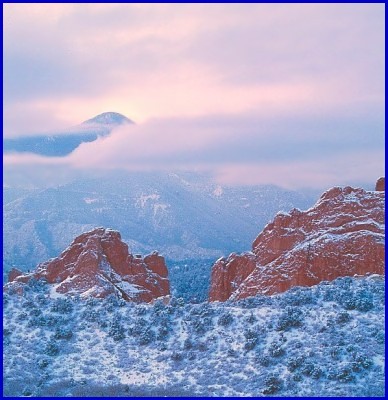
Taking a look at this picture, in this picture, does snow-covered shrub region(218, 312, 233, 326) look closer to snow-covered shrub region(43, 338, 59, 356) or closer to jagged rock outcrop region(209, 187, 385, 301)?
snow-covered shrub region(43, 338, 59, 356)

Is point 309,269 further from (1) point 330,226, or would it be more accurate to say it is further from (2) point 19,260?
(2) point 19,260

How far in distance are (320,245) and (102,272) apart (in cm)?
2182

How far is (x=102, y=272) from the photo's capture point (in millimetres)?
68188

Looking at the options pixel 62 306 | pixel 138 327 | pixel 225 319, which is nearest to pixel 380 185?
pixel 225 319

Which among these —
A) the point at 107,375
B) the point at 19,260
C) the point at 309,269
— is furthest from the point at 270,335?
the point at 19,260

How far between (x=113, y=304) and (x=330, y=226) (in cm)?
2845

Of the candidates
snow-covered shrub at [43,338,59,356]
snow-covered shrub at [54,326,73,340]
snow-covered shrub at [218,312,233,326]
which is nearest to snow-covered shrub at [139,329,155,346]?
snow-covered shrub at [218,312,233,326]

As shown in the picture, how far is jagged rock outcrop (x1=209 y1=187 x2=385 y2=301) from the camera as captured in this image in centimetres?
6538

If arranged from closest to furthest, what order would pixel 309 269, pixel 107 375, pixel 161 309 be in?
1. pixel 107 375
2. pixel 161 309
3. pixel 309 269

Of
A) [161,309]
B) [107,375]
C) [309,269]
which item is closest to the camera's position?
[107,375]

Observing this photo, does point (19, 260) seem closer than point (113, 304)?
No

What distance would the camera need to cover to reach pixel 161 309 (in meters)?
46.4

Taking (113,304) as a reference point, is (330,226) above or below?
above

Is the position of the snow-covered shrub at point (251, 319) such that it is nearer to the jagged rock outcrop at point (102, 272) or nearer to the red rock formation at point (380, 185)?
the jagged rock outcrop at point (102, 272)
